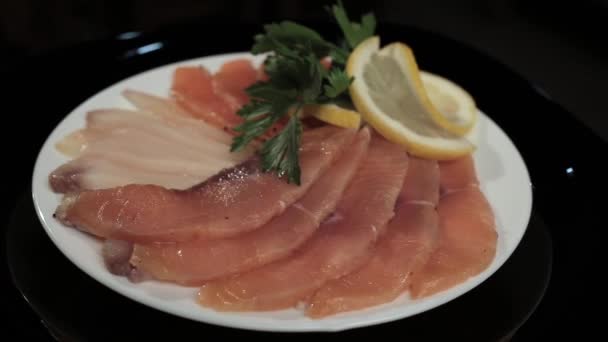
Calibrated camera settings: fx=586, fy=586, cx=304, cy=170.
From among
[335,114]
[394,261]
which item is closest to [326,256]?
[394,261]

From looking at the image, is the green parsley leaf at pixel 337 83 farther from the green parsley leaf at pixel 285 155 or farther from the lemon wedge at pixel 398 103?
the green parsley leaf at pixel 285 155

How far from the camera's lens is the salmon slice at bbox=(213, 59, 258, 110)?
2.39 m

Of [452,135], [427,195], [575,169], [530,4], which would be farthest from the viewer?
[530,4]

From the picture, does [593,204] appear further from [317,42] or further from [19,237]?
[19,237]

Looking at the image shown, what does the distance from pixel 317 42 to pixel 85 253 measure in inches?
48.7

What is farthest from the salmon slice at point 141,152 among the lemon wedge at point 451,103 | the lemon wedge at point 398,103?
the lemon wedge at point 451,103

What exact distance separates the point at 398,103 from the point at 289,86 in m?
0.42

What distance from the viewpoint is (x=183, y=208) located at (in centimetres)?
168

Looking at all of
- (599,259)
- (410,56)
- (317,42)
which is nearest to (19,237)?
(317,42)

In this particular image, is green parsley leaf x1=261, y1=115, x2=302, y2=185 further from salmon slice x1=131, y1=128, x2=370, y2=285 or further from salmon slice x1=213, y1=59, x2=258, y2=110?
salmon slice x1=213, y1=59, x2=258, y2=110

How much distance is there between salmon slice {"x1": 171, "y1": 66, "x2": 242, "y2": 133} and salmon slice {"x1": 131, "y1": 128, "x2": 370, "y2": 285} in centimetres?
66

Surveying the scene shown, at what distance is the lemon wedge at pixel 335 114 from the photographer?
2.10 meters

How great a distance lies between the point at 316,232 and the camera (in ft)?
5.71

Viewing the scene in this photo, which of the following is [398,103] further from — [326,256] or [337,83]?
[326,256]
